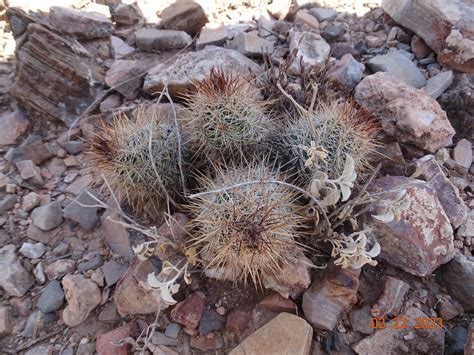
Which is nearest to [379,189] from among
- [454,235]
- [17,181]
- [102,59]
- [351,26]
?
[454,235]

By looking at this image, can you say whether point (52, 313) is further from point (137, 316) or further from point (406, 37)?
point (406, 37)

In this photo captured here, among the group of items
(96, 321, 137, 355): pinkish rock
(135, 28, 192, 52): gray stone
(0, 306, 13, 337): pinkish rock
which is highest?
(135, 28, 192, 52): gray stone

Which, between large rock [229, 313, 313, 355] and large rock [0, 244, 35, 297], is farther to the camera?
large rock [0, 244, 35, 297]

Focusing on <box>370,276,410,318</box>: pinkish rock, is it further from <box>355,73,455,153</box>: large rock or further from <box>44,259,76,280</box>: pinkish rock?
<box>44,259,76,280</box>: pinkish rock

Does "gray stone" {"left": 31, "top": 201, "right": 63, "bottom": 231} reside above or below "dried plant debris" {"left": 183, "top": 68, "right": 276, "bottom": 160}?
below

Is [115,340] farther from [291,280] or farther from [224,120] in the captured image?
[224,120]
